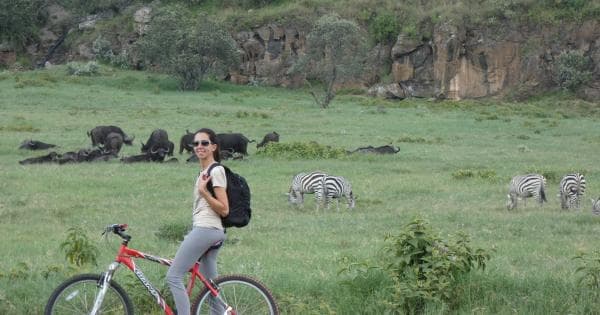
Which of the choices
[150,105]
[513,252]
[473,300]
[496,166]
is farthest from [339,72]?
[473,300]

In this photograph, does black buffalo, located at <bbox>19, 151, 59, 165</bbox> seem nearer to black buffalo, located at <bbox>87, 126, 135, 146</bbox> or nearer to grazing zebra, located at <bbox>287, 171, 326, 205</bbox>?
black buffalo, located at <bbox>87, 126, 135, 146</bbox>

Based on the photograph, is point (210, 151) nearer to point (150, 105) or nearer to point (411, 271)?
point (411, 271)

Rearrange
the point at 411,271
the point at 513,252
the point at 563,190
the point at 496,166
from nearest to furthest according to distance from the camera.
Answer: the point at 411,271 → the point at 513,252 → the point at 563,190 → the point at 496,166

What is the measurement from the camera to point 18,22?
69.5 meters

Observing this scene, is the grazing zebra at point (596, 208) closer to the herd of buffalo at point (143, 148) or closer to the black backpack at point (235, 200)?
the herd of buffalo at point (143, 148)

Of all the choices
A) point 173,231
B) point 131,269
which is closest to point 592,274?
point 131,269

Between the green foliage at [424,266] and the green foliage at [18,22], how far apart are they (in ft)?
220

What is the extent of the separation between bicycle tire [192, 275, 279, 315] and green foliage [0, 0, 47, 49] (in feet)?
221

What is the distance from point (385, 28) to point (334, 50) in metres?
12.1

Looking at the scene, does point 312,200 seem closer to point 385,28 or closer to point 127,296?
point 127,296

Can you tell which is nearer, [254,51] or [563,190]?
[563,190]

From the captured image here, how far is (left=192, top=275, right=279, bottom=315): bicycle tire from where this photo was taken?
7176 mm

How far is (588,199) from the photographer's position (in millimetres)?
19469

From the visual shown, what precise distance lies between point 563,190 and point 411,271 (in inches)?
431
